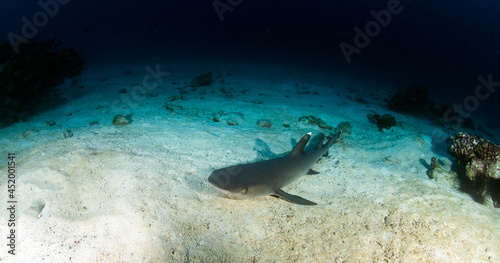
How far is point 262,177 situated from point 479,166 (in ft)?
16.6

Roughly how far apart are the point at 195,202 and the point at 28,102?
491 inches

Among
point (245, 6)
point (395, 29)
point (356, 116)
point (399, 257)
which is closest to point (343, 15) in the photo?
point (395, 29)

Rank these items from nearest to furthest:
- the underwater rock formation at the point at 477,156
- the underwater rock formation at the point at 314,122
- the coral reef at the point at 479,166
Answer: the coral reef at the point at 479,166, the underwater rock formation at the point at 477,156, the underwater rock formation at the point at 314,122

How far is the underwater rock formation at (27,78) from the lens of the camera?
9703mm

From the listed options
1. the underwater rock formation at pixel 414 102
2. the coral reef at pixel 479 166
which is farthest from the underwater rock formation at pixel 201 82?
the coral reef at pixel 479 166

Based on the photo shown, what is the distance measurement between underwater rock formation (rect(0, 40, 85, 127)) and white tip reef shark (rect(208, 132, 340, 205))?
439 inches

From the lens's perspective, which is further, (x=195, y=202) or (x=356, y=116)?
(x=356, y=116)

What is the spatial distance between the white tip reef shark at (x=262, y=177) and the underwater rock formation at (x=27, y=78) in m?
11.1

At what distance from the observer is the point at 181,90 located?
13344 mm

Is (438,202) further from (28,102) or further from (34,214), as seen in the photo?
(28,102)

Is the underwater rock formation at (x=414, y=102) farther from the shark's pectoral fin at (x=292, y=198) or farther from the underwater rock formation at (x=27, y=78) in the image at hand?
the underwater rock formation at (x=27, y=78)

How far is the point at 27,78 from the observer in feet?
34.6

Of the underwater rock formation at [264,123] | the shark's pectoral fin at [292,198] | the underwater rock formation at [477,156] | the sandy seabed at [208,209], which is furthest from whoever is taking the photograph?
the underwater rock formation at [264,123]

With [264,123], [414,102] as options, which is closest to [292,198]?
[264,123]
